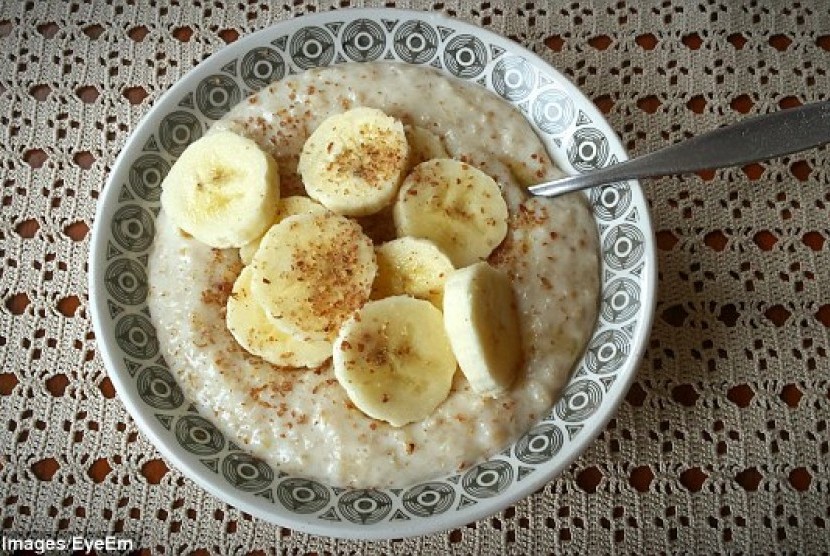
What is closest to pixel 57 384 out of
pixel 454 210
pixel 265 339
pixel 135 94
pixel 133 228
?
pixel 133 228

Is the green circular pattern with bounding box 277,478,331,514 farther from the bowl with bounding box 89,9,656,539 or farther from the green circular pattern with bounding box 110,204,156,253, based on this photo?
the green circular pattern with bounding box 110,204,156,253

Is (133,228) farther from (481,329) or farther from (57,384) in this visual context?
(481,329)

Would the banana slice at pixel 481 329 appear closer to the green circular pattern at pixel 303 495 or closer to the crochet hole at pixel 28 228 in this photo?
the green circular pattern at pixel 303 495

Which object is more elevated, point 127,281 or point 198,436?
point 127,281

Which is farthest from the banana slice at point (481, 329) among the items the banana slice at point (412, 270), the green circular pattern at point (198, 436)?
the green circular pattern at point (198, 436)

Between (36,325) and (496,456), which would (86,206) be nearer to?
(36,325)
